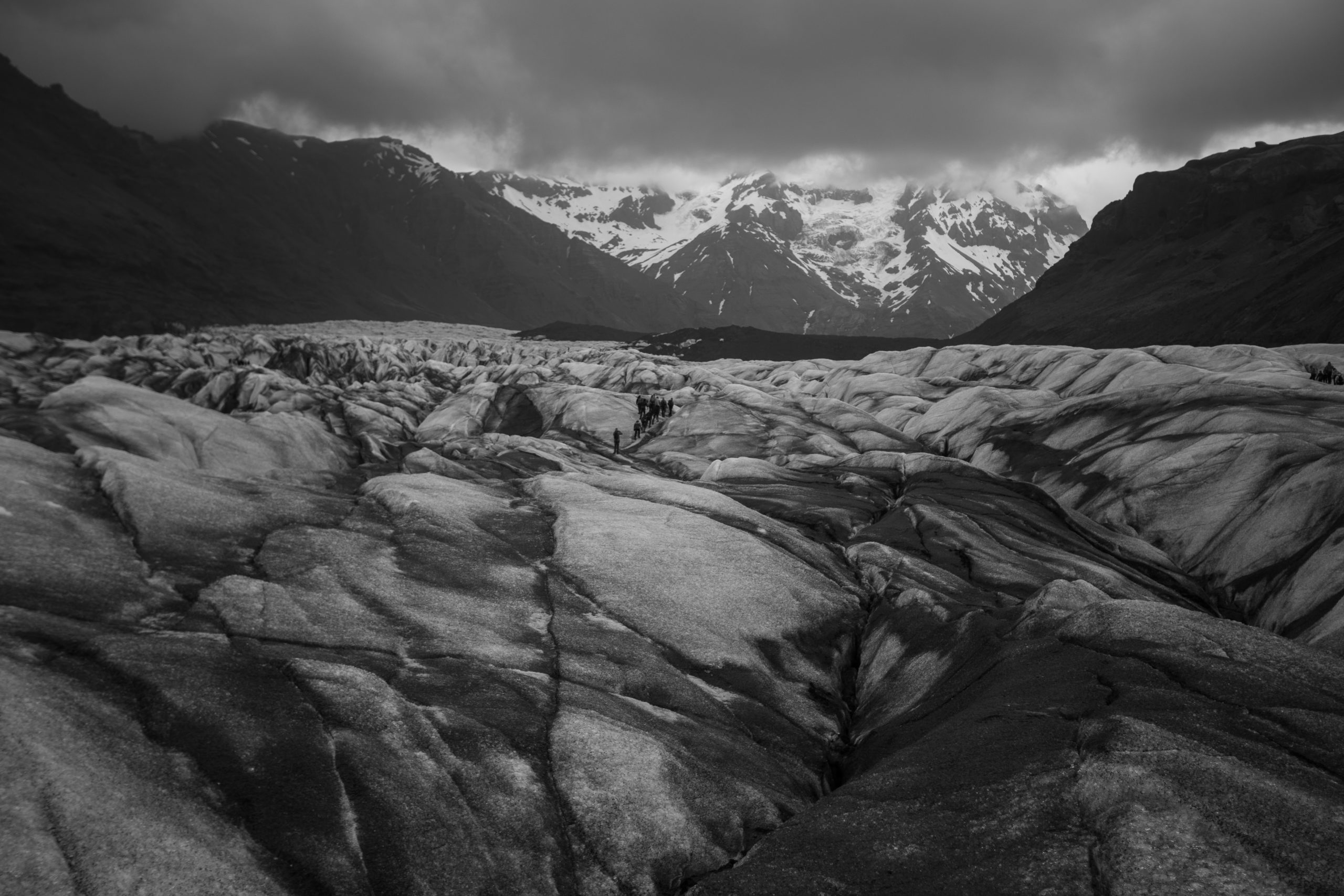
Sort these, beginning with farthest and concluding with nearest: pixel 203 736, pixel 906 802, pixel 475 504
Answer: pixel 475 504, pixel 906 802, pixel 203 736

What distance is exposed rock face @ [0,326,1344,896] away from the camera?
1141 cm

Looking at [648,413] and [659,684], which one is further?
[648,413]

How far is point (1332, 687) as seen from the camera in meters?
14.6

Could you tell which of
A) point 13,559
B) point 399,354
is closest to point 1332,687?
point 13,559

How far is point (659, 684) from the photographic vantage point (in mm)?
19078

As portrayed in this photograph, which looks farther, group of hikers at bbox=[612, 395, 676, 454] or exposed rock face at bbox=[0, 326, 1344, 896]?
group of hikers at bbox=[612, 395, 676, 454]

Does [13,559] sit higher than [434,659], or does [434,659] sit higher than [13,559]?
[13,559]

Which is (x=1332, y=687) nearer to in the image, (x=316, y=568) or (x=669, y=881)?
(x=669, y=881)

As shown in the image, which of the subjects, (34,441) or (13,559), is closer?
(13,559)

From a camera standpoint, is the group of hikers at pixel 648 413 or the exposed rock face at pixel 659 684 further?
the group of hikers at pixel 648 413

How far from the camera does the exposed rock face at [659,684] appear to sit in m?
11.4

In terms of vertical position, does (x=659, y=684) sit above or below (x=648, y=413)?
below

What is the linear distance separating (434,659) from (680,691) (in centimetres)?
593

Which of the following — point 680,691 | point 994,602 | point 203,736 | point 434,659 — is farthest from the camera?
point 994,602
